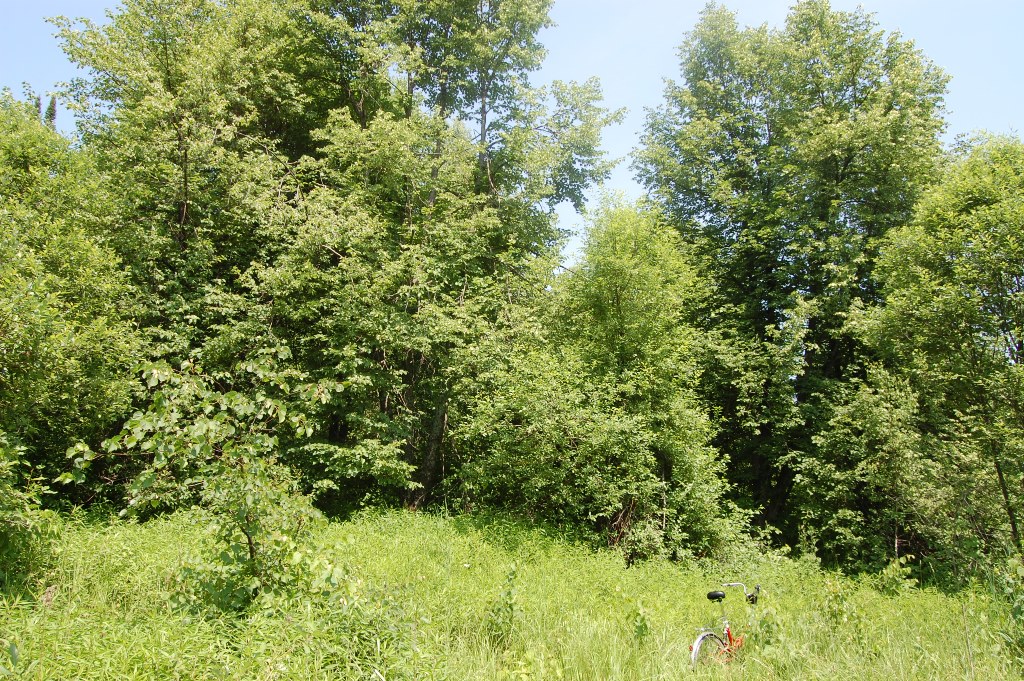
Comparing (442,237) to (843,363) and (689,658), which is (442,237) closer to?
(689,658)

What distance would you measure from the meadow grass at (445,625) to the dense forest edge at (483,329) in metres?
0.10

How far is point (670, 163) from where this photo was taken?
17.0m

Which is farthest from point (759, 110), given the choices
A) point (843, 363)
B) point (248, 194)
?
point (248, 194)

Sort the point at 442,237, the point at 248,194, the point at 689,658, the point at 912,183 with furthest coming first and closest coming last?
1. the point at 912,183
2. the point at 442,237
3. the point at 248,194
4. the point at 689,658

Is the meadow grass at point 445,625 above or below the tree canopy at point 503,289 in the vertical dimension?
below

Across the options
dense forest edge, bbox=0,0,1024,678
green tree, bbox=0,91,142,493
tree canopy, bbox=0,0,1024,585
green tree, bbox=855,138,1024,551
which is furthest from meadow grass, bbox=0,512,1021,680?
green tree, bbox=855,138,1024,551

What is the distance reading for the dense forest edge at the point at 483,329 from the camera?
6219mm

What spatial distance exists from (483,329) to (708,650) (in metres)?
7.62

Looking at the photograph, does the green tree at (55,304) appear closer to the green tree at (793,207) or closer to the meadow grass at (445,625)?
the meadow grass at (445,625)

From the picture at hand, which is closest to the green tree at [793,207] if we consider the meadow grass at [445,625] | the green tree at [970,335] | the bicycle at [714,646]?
the green tree at [970,335]

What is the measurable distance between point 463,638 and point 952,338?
33.7ft

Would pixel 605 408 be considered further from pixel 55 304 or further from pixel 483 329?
pixel 55 304

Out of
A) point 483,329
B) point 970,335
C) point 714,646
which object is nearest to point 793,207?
point 970,335

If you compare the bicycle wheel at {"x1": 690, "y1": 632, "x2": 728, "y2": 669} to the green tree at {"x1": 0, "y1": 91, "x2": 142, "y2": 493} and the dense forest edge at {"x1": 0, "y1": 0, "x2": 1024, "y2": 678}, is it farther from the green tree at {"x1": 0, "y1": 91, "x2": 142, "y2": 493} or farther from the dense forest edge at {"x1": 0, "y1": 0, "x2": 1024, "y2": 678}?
the green tree at {"x1": 0, "y1": 91, "x2": 142, "y2": 493}
